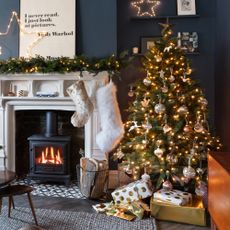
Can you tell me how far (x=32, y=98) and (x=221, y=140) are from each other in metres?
2.63

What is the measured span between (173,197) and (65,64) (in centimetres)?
207

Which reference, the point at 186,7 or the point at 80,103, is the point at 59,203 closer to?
the point at 80,103

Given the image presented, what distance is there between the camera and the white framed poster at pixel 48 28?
387cm

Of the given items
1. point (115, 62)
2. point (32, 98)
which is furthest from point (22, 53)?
point (115, 62)

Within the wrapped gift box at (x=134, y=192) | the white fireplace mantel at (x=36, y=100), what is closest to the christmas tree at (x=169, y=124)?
the wrapped gift box at (x=134, y=192)

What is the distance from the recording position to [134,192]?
3.12 meters

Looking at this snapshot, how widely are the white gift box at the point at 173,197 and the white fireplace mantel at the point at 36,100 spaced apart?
1068 mm

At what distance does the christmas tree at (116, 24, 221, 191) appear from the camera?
3141 millimetres

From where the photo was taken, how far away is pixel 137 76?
13.7 feet

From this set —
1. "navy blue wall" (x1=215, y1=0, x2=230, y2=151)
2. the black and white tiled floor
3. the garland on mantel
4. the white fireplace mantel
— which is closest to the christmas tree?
"navy blue wall" (x1=215, y1=0, x2=230, y2=151)

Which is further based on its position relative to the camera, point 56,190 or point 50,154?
point 50,154

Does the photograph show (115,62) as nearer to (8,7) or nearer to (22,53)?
(22,53)

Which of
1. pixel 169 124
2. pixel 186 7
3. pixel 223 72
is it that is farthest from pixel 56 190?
pixel 186 7

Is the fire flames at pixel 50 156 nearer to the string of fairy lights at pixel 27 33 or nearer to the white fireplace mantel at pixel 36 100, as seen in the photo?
the white fireplace mantel at pixel 36 100
